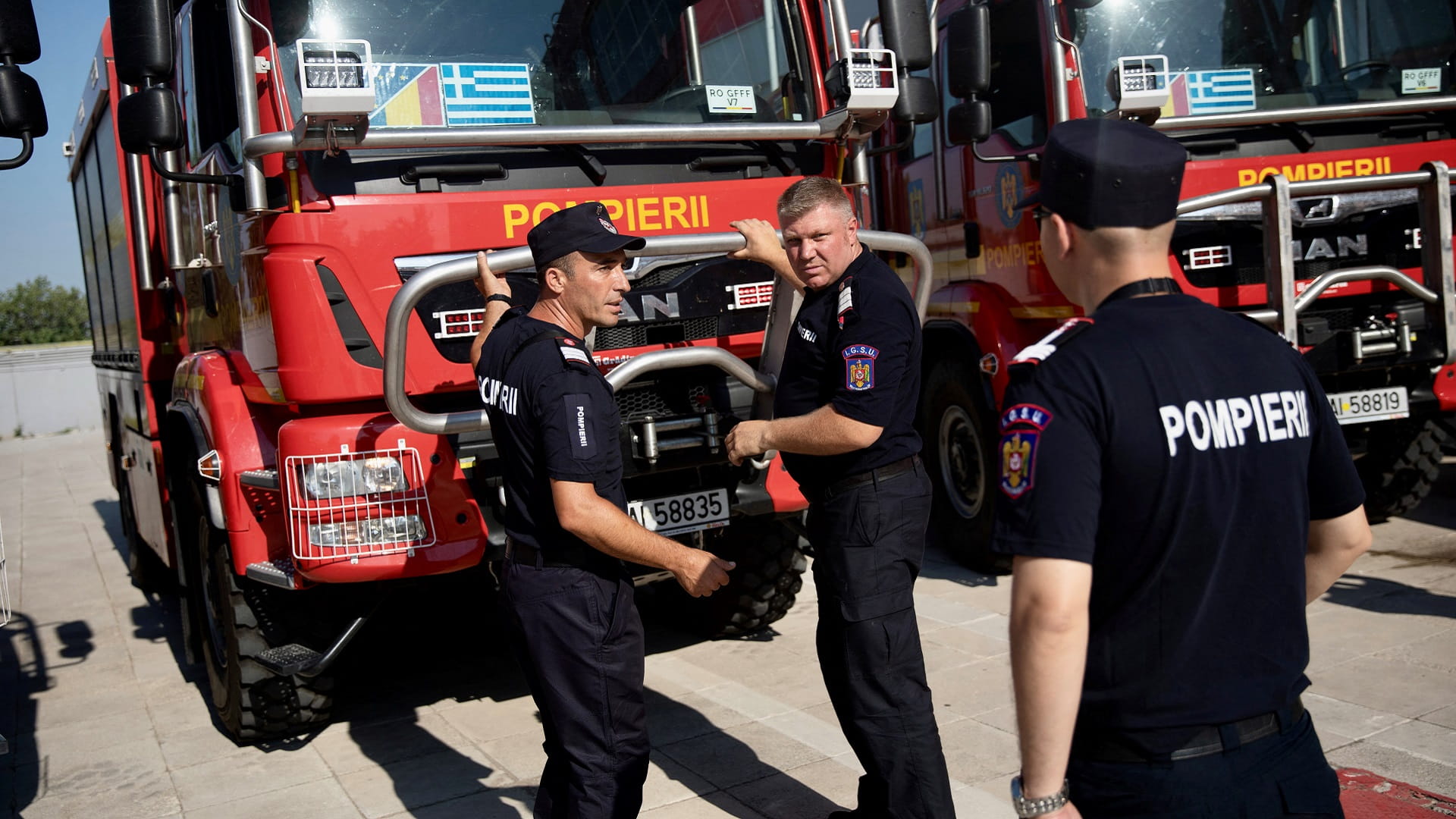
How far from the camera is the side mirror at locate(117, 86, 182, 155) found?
3.71 m

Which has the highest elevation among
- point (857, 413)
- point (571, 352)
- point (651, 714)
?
point (571, 352)

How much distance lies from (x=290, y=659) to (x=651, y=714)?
4.50ft

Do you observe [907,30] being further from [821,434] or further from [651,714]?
[651,714]

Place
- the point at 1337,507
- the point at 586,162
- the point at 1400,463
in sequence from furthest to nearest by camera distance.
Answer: the point at 1400,463 < the point at 586,162 < the point at 1337,507

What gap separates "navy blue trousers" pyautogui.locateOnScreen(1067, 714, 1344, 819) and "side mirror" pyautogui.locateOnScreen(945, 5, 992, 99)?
3720 millimetres

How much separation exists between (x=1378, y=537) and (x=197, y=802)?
582 cm

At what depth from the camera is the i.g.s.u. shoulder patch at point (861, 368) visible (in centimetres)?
315

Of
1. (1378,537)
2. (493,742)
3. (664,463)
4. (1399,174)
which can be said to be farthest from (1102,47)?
(493,742)

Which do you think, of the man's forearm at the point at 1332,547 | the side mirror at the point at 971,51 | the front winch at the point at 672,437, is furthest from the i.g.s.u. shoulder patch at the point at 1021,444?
the side mirror at the point at 971,51

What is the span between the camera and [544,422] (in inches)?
108

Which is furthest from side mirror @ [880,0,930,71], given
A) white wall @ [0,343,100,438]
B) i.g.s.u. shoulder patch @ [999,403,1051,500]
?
→ white wall @ [0,343,100,438]

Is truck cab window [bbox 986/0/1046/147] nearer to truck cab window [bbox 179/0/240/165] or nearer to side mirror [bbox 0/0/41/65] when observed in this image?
truck cab window [bbox 179/0/240/165]

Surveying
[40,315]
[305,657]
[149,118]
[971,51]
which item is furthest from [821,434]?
[40,315]

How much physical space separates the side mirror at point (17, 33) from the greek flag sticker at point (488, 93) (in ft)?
4.10
